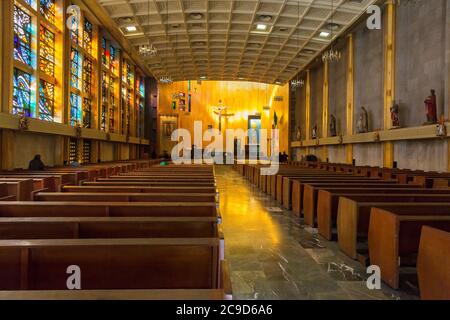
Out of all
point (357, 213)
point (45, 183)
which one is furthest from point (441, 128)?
point (45, 183)

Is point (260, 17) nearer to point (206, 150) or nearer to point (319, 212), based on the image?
point (319, 212)

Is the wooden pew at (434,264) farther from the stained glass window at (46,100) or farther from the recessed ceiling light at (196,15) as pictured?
the recessed ceiling light at (196,15)

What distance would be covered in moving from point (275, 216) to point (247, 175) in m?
8.28

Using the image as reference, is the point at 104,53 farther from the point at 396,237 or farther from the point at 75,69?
the point at 396,237

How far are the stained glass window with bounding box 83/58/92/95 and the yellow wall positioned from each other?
13.2 meters

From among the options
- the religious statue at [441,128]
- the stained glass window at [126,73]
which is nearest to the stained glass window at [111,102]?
the stained glass window at [126,73]

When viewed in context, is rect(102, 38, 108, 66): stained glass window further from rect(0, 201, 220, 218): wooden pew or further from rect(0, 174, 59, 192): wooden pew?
rect(0, 201, 220, 218): wooden pew

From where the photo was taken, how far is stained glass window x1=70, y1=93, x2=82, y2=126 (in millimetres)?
13305

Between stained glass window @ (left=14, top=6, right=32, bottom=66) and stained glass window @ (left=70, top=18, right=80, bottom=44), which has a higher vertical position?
stained glass window @ (left=70, top=18, right=80, bottom=44)

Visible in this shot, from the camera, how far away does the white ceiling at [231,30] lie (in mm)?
13586

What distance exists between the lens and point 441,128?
8.87 m

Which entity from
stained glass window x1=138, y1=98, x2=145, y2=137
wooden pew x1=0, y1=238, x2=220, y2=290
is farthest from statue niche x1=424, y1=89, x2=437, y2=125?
stained glass window x1=138, y1=98, x2=145, y2=137

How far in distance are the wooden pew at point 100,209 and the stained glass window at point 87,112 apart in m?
12.1

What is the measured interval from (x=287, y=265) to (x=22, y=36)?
33.9 feet
